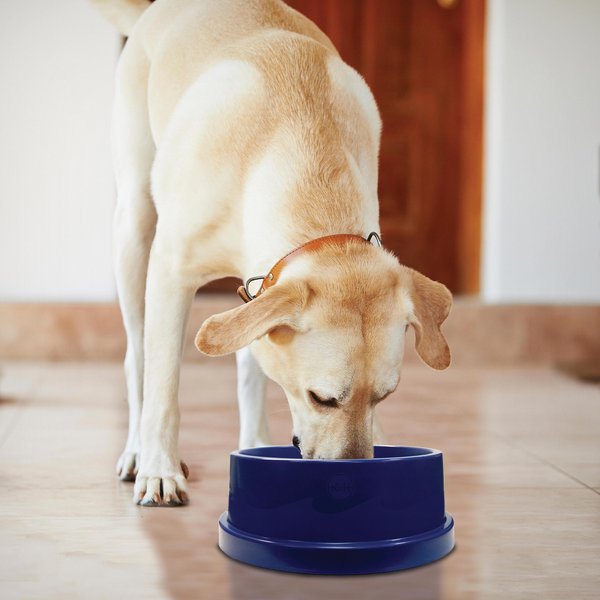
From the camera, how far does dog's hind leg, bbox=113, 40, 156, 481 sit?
118 inches

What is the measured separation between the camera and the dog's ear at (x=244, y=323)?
1975 mm

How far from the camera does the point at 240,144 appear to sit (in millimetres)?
2486

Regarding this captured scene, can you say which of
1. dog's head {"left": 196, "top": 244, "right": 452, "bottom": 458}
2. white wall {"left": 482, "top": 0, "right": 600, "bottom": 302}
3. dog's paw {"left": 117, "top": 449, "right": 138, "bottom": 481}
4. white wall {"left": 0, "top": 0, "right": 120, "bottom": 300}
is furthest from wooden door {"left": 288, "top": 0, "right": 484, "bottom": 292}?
dog's head {"left": 196, "top": 244, "right": 452, "bottom": 458}

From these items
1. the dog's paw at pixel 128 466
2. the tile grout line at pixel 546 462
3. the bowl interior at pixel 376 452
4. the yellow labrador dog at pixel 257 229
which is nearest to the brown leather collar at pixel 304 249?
the yellow labrador dog at pixel 257 229

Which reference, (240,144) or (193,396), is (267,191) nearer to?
(240,144)

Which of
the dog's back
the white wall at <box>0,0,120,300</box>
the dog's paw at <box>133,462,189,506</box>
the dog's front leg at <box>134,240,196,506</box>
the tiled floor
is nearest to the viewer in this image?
the tiled floor

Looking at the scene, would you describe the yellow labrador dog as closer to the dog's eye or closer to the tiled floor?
the dog's eye

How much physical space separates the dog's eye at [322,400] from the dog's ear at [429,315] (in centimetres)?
24

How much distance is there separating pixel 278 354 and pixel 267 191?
16.4 inches

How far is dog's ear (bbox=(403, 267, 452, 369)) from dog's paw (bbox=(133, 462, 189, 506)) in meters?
0.71

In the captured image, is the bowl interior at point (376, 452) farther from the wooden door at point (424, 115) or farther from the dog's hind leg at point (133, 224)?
the wooden door at point (424, 115)

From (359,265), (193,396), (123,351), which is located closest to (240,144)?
(359,265)

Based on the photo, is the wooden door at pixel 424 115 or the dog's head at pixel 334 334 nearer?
the dog's head at pixel 334 334

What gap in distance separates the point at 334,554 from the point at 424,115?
206 inches
